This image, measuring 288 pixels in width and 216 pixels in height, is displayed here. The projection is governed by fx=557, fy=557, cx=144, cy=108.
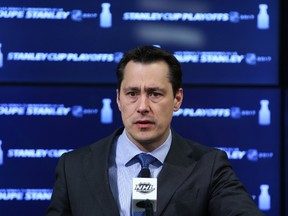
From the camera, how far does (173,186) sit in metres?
2.26

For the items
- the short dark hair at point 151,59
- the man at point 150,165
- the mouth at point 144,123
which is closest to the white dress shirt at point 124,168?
the man at point 150,165

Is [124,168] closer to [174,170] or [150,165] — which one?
[150,165]

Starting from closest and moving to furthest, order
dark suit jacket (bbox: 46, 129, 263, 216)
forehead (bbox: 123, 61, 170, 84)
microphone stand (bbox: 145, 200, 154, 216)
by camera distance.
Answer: microphone stand (bbox: 145, 200, 154, 216)
dark suit jacket (bbox: 46, 129, 263, 216)
forehead (bbox: 123, 61, 170, 84)

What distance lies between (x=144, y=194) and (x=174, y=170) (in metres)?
0.42

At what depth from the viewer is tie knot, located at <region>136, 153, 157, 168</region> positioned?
234 cm

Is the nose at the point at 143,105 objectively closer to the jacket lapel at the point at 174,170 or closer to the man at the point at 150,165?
the man at the point at 150,165

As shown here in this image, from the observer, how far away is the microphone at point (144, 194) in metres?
1.92

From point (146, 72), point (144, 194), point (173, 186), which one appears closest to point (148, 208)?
point (144, 194)

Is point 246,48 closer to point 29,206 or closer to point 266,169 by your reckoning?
point 266,169

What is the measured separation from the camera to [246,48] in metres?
A: 3.66

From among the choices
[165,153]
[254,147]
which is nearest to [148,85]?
[165,153]

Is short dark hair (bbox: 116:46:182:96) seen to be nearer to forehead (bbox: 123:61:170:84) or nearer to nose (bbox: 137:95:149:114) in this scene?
forehead (bbox: 123:61:170:84)

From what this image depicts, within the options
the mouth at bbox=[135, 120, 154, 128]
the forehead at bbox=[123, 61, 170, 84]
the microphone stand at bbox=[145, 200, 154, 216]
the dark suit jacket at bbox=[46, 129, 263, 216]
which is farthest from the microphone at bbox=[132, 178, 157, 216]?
the forehead at bbox=[123, 61, 170, 84]

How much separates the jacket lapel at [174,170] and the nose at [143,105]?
0.84 ft
